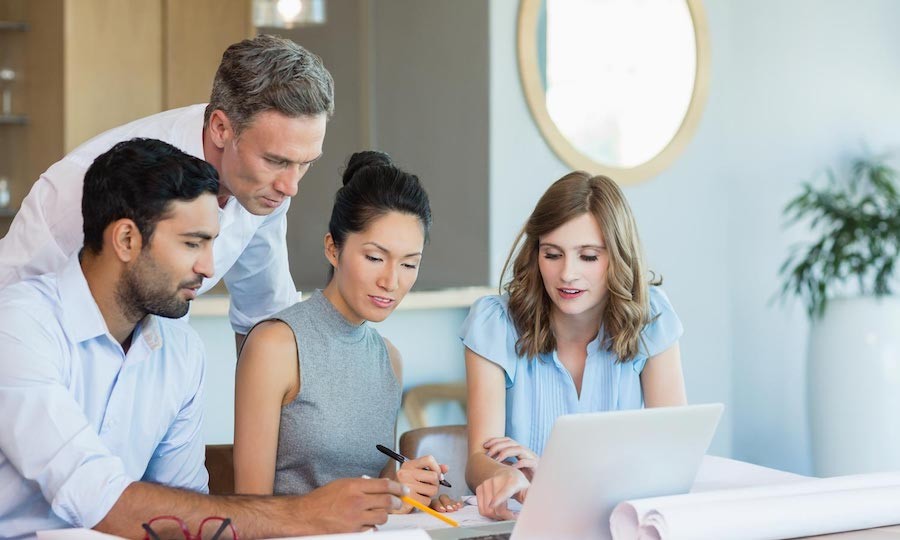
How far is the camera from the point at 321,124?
191cm

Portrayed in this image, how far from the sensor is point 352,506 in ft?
4.44

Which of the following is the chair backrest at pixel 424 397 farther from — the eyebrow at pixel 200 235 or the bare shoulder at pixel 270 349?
the eyebrow at pixel 200 235

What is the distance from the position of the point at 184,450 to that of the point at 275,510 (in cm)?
39

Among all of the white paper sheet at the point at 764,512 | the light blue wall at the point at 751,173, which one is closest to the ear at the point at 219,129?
the white paper sheet at the point at 764,512

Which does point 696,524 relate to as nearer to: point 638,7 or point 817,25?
point 638,7

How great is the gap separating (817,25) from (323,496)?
376cm

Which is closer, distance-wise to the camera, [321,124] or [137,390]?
[137,390]

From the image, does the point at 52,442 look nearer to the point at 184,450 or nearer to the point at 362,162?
the point at 184,450

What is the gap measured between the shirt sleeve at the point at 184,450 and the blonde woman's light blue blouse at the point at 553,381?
60 cm

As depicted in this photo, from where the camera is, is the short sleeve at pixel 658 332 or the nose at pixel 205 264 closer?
the nose at pixel 205 264

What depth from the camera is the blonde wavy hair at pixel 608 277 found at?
6.99ft

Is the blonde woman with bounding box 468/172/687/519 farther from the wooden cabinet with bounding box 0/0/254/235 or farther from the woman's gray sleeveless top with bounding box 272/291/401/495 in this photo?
the wooden cabinet with bounding box 0/0/254/235

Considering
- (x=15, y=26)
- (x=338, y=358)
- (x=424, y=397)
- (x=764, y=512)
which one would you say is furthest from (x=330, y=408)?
(x=15, y=26)

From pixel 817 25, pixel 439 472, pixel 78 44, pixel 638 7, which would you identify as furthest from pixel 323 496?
pixel 78 44
